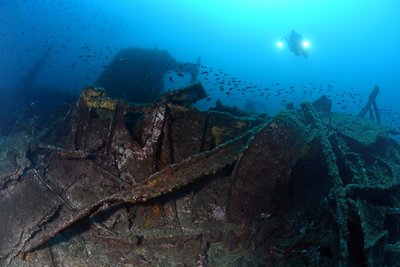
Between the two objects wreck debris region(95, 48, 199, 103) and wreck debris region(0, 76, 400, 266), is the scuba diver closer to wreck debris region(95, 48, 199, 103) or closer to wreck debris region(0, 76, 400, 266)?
wreck debris region(95, 48, 199, 103)

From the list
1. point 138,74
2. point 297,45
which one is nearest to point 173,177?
point 138,74

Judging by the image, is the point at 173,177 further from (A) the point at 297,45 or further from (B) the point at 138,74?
(A) the point at 297,45

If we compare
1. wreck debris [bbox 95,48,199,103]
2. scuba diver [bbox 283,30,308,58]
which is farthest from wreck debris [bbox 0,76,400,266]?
scuba diver [bbox 283,30,308,58]

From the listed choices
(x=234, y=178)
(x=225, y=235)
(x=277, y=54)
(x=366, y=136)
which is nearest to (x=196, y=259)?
(x=225, y=235)

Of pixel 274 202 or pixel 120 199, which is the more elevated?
pixel 274 202

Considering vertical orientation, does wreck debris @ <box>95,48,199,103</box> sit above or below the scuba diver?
below

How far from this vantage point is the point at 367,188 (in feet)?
13.9

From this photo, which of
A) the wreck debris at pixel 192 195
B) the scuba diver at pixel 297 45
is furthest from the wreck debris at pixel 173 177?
the scuba diver at pixel 297 45

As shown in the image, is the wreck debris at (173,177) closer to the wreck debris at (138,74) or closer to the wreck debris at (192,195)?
the wreck debris at (192,195)

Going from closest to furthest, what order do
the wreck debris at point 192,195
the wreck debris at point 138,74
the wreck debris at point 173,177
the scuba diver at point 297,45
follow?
the wreck debris at point 192,195 → the wreck debris at point 173,177 → the wreck debris at point 138,74 → the scuba diver at point 297,45

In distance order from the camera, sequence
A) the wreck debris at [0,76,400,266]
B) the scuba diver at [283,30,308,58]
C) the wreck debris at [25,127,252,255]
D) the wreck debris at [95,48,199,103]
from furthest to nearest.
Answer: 1. the scuba diver at [283,30,308,58]
2. the wreck debris at [95,48,199,103]
3. the wreck debris at [25,127,252,255]
4. the wreck debris at [0,76,400,266]

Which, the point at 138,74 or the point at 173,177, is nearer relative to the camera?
the point at 173,177

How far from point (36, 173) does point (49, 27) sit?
504 ft

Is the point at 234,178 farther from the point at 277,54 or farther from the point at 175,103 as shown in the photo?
the point at 277,54
